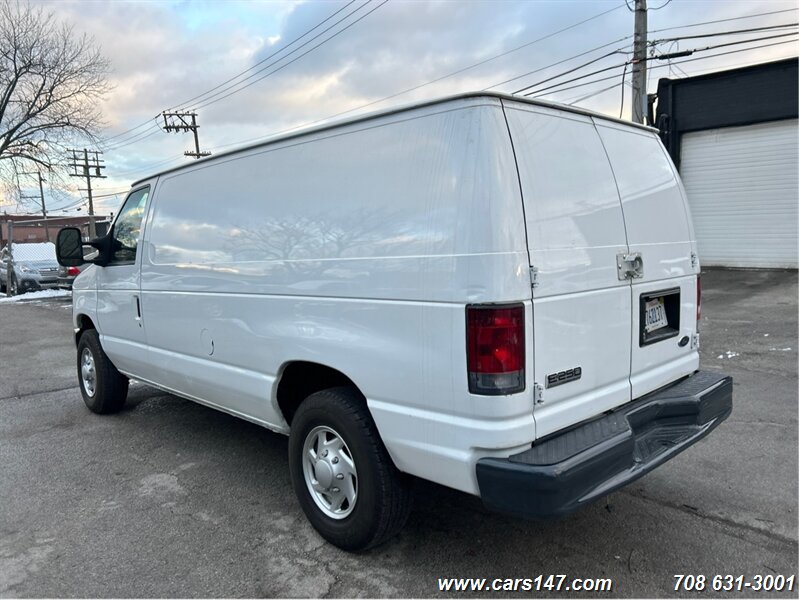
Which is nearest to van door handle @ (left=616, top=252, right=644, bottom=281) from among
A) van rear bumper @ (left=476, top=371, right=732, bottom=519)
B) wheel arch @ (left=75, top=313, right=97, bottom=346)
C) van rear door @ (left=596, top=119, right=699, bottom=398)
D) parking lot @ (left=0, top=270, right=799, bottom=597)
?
van rear door @ (left=596, top=119, right=699, bottom=398)

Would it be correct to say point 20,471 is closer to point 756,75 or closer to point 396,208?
point 396,208

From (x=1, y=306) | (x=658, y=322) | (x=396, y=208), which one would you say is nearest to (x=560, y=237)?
(x=396, y=208)

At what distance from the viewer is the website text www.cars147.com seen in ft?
9.33

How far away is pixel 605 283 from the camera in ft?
9.71

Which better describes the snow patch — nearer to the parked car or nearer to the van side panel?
the parked car

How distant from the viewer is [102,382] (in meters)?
5.59

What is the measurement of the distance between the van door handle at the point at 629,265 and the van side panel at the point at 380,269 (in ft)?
2.50

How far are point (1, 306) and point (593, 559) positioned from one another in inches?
725

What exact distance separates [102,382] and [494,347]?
4.47 meters

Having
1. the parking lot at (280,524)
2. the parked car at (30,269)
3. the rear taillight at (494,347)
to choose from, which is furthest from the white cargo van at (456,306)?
the parked car at (30,269)

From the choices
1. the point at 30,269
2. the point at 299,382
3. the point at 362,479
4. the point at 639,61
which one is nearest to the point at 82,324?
the point at 299,382

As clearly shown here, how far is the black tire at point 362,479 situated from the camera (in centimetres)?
291

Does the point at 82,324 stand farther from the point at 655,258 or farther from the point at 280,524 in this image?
the point at 655,258

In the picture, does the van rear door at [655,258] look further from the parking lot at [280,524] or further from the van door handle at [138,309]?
the van door handle at [138,309]
